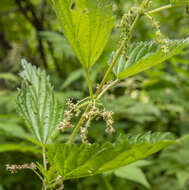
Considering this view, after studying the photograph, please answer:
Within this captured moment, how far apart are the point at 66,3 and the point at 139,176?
3.29ft

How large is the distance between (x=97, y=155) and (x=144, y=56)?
0.22 metres

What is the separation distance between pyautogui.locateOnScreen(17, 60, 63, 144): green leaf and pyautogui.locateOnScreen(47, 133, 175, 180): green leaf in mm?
115

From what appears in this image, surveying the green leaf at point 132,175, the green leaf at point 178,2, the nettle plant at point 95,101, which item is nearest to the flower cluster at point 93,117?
the nettle plant at point 95,101

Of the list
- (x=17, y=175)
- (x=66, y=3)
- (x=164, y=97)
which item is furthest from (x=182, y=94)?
(x=66, y=3)

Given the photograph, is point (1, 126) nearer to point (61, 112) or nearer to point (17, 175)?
point (17, 175)

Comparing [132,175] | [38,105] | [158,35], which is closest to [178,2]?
[158,35]

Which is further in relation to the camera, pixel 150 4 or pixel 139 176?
pixel 139 176

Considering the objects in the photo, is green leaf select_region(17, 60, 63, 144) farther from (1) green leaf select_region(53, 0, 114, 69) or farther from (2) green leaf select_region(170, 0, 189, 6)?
(2) green leaf select_region(170, 0, 189, 6)

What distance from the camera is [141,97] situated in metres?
2.13

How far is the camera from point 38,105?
0.54m

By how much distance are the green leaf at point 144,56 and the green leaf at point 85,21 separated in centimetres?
8

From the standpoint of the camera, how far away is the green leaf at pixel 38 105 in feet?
1.69

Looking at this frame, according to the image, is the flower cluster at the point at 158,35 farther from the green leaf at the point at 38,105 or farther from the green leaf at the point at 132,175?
the green leaf at the point at 132,175

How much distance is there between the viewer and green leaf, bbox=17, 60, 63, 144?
515 mm
